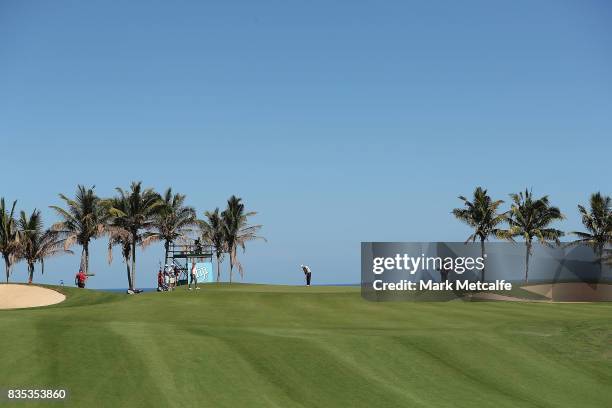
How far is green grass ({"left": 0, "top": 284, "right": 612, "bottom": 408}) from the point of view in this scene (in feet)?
60.0

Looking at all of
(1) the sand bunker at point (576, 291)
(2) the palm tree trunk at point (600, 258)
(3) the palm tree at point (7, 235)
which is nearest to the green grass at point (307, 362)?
(1) the sand bunker at point (576, 291)

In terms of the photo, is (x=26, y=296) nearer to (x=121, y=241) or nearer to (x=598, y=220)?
(x=121, y=241)

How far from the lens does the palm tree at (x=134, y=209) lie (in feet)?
314

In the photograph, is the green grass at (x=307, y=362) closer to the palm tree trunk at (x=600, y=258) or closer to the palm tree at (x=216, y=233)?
the palm tree trunk at (x=600, y=258)

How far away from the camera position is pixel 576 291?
2320 inches

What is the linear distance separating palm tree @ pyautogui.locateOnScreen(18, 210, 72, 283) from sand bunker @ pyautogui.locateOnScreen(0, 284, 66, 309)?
50809mm

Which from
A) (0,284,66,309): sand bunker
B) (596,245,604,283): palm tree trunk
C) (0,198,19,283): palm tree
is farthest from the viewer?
(0,198,19,283): palm tree

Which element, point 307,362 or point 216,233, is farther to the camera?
point 216,233

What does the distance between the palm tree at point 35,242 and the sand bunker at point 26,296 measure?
167 feet

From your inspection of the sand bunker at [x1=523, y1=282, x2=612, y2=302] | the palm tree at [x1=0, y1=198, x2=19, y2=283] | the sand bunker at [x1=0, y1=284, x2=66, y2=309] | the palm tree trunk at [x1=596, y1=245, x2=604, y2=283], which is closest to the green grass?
the sand bunker at [x1=0, y1=284, x2=66, y2=309]

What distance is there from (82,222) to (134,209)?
697 cm

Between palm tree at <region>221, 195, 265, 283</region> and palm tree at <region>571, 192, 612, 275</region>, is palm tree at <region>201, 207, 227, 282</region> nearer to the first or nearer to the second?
palm tree at <region>221, 195, 265, 283</region>

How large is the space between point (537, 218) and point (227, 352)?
88.2 m

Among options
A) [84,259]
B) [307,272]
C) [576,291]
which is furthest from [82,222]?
[576,291]
